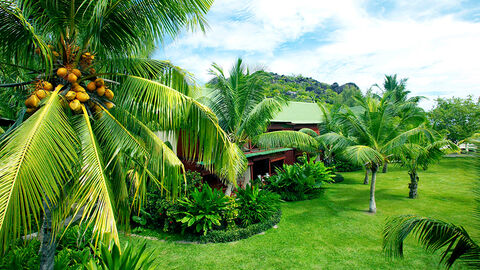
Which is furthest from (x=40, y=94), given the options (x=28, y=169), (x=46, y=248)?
(x=46, y=248)

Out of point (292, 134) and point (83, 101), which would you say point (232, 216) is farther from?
point (83, 101)

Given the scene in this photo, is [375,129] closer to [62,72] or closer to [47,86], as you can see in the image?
[62,72]

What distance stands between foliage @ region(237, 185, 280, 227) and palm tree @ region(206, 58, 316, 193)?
2206 mm

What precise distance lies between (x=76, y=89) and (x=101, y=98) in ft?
1.48

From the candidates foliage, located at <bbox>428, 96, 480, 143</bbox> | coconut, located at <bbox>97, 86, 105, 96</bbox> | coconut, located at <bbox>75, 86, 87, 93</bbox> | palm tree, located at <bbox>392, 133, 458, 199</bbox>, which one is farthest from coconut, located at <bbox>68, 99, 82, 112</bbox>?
foliage, located at <bbox>428, 96, 480, 143</bbox>

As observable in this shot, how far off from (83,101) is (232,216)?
6719 mm

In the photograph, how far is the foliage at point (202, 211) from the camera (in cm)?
853

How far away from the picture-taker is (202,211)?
8.74 metres

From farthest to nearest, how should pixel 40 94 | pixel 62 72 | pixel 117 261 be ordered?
pixel 117 261 < pixel 62 72 < pixel 40 94

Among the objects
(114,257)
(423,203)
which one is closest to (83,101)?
(114,257)

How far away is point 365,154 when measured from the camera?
9617 millimetres

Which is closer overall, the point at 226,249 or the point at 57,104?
the point at 57,104

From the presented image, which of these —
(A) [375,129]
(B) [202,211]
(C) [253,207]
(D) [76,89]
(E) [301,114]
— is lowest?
(C) [253,207]

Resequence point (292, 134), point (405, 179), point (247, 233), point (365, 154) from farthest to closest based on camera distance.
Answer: point (405, 179) → point (292, 134) → point (365, 154) → point (247, 233)
